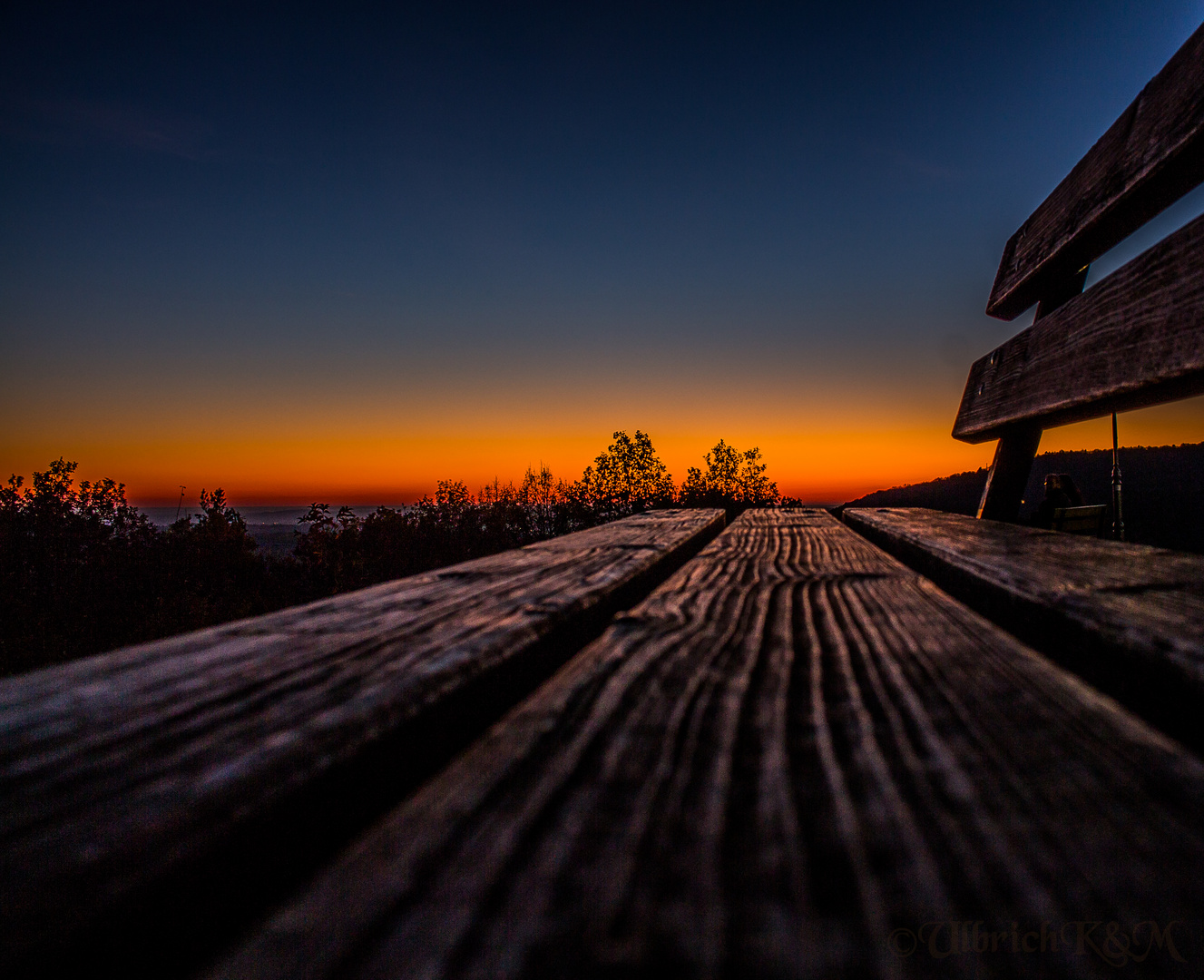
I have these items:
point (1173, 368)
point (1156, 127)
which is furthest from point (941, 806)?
point (1156, 127)

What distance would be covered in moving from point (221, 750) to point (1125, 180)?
7.85ft

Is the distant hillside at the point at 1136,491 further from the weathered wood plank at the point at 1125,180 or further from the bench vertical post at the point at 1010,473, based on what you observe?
the weathered wood plank at the point at 1125,180

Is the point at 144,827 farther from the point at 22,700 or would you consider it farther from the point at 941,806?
the point at 941,806

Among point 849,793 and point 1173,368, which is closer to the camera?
point 849,793

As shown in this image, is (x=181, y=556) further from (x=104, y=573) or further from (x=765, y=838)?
(x=765, y=838)

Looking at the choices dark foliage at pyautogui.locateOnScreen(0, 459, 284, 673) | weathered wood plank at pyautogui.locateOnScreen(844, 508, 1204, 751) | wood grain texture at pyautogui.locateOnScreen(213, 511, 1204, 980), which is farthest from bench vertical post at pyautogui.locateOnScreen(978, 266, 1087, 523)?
dark foliage at pyautogui.locateOnScreen(0, 459, 284, 673)

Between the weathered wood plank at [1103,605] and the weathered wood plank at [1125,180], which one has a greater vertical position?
the weathered wood plank at [1125,180]

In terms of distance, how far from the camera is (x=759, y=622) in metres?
0.98

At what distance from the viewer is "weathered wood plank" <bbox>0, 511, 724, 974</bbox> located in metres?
0.37

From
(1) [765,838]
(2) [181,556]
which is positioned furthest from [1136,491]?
(2) [181,556]

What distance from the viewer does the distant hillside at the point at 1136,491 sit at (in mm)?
14727

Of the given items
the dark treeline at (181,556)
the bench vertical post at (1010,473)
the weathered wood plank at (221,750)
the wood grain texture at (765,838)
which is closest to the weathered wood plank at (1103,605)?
the wood grain texture at (765,838)

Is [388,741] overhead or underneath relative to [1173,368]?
underneath

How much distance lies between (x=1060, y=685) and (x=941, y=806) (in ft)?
1.12
